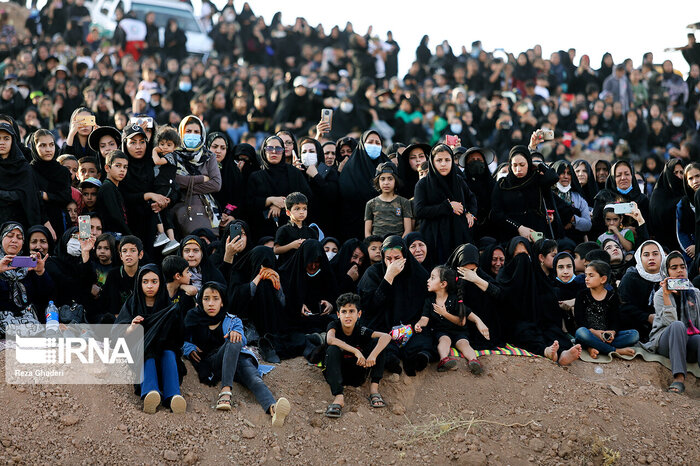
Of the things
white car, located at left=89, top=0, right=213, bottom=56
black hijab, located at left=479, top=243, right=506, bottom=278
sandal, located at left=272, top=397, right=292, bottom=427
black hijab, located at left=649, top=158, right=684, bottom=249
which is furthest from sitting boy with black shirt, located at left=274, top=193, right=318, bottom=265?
white car, located at left=89, top=0, right=213, bottom=56

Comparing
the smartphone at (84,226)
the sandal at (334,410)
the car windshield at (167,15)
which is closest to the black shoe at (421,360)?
the sandal at (334,410)

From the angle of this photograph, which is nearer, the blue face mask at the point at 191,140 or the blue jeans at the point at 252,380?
the blue jeans at the point at 252,380

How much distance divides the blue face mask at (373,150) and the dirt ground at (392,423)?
10.2 ft

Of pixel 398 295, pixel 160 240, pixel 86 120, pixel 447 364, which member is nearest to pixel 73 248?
pixel 160 240

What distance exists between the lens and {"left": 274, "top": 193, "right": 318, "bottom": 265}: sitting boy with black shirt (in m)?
8.16

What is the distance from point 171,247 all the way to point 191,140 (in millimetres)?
1311

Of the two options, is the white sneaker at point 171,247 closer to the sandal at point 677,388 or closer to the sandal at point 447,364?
the sandal at point 447,364

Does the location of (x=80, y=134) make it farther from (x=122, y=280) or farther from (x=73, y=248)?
(x=122, y=280)

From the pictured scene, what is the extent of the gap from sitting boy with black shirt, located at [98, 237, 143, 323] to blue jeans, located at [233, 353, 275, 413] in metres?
1.17

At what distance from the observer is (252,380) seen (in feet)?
21.6

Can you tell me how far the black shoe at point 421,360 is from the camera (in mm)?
7039

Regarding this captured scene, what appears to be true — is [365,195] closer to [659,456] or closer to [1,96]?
[659,456]

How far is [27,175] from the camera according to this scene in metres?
7.83

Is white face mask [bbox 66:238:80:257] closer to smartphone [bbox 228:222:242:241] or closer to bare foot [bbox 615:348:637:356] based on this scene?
smartphone [bbox 228:222:242:241]
